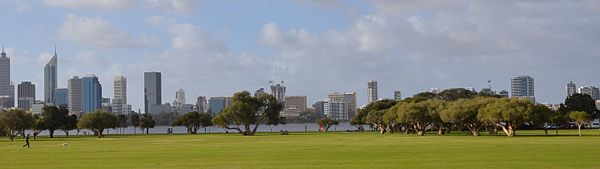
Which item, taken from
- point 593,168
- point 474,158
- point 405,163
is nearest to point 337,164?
point 405,163

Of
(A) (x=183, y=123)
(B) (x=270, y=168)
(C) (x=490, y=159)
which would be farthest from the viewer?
(A) (x=183, y=123)

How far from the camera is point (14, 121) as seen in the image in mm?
100375

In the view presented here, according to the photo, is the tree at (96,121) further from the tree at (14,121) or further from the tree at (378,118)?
the tree at (378,118)

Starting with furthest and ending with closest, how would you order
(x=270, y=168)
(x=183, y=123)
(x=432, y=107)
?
(x=183, y=123)
(x=432, y=107)
(x=270, y=168)

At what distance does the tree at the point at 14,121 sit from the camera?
99875 mm

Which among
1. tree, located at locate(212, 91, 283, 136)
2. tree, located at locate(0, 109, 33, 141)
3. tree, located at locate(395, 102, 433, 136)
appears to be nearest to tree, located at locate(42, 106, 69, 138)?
tree, located at locate(0, 109, 33, 141)

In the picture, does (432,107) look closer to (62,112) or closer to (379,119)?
(379,119)

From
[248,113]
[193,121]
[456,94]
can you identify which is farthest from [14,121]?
[456,94]

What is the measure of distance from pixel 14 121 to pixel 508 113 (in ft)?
209

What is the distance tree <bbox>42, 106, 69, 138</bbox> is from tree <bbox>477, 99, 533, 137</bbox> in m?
71.6

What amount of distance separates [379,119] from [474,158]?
8278 centimetres

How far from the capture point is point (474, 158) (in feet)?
106

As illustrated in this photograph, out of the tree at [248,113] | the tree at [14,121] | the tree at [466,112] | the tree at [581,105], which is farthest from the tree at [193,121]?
the tree at [581,105]

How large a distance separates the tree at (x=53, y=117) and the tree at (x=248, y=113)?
2774 cm
